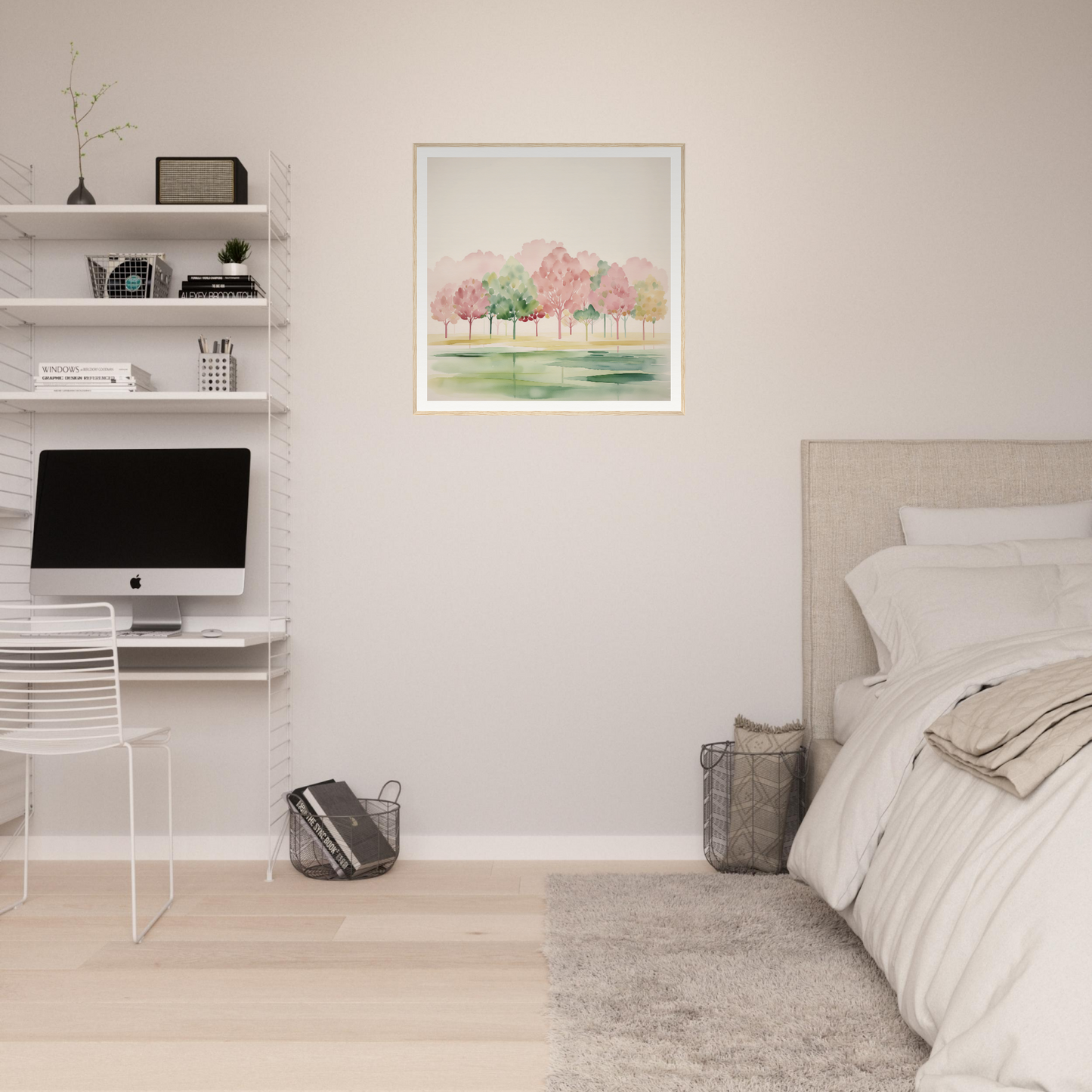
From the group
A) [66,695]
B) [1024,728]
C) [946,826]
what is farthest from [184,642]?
[1024,728]

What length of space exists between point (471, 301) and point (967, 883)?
2.26 m

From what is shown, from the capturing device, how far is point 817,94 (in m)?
3.11

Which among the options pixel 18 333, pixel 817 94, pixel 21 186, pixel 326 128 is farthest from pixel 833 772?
pixel 21 186

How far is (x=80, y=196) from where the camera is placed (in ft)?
9.72

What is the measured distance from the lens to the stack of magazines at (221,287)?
293 cm

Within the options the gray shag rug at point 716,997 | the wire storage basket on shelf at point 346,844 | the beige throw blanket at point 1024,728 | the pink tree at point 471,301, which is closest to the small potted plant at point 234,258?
the pink tree at point 471,301

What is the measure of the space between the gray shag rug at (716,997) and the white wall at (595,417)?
60cm

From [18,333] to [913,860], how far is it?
3.04m

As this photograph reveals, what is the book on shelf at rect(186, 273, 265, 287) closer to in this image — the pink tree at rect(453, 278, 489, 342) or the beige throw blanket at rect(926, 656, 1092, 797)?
the pink tree at rect(453, 278, 489, 342)

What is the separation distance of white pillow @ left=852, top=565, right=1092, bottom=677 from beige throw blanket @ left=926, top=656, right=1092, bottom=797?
1.75 feet

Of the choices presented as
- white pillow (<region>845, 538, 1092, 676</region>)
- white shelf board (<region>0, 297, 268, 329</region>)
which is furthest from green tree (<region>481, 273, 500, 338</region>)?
white pillow (<region>845, 538, 1092, 676</region>)

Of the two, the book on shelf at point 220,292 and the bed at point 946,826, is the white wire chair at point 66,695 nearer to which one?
the book on shelf at point 220,292

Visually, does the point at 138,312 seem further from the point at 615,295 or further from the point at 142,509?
the point at 615,295

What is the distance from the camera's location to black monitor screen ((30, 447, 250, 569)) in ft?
9.73
